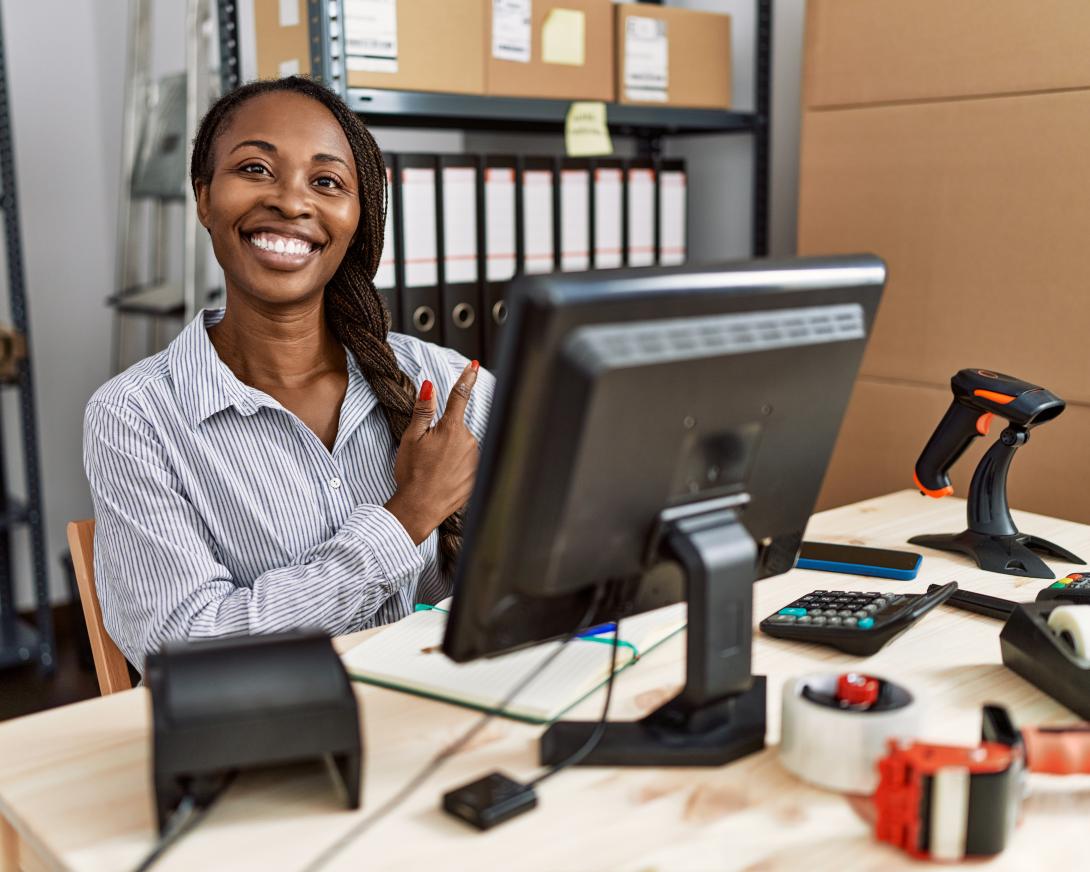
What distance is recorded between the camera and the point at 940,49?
5.81 feet

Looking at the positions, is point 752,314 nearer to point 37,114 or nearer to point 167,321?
point 167,321

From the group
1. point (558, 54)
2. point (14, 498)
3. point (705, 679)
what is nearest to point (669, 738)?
point (705, 679)

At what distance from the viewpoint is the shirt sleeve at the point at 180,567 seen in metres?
1.13

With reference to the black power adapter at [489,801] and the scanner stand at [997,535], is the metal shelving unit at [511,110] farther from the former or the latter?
the black power adapter at [489,801]

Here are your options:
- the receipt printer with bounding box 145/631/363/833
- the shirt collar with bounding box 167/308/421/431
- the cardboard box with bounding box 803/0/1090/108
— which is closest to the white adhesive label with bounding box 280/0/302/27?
the shirt collar with bounding box 167/308/421/431

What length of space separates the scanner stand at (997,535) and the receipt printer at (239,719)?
2.84 ft

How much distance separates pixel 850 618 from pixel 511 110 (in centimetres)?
118

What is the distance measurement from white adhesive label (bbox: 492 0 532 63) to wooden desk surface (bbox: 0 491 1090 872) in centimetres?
127

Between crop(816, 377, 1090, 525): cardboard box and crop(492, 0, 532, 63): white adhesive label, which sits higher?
crop(492, 0, 532, 63): white adhesive label

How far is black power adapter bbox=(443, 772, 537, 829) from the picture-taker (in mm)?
738

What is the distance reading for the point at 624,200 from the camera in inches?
85.0

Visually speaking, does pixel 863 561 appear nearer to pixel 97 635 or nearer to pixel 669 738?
pixel 669 738

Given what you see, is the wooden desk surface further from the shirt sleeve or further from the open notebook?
the shirt sleeve

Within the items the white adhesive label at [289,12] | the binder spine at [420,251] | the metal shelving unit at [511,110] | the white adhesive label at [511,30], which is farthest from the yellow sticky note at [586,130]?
the white adhesive label at [289,12]
